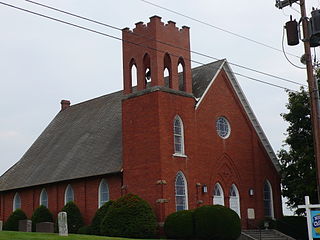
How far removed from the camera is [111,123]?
41.0m

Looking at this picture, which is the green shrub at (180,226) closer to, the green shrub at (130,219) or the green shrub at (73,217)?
the green shrub at (130,219)

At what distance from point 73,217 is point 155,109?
892 cm

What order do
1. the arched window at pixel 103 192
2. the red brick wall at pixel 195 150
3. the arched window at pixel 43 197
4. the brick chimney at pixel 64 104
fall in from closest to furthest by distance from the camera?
the red brick wall at pixel 195 150, the arched window at pixel 103 192, the arched window at pixel 43 197, the brick chimney at pixel 64 104

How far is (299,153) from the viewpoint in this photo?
36.5m

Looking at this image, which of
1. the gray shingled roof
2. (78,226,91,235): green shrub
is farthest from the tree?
(78,226,91,235): green shrub

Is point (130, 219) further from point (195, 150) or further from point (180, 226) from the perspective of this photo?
point (195, 150)

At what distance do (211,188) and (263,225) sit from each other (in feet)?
16.2

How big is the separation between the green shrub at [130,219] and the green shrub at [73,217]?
206 inches

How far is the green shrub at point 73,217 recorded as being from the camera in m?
36.2

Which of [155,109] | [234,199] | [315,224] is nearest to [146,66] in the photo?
[155,109]

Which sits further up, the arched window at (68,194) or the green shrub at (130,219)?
the arched window at (68,194)

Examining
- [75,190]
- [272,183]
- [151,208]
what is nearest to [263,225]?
[272,183]

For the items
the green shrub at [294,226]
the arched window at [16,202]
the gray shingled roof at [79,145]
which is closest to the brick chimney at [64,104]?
the gray shingled roof at [79,145]

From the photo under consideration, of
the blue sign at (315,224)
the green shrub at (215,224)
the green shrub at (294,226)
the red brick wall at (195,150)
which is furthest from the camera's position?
the green shrub at (294,226)
